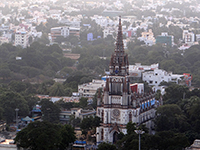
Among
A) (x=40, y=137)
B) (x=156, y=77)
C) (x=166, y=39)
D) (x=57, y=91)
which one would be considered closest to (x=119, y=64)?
(x=40, y=137)

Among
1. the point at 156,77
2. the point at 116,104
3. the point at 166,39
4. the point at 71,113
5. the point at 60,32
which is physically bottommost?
the point at 71,113

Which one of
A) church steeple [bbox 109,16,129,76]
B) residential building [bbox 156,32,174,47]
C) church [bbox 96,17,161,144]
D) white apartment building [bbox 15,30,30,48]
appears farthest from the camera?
residential building [bbox 156,32,174,47]

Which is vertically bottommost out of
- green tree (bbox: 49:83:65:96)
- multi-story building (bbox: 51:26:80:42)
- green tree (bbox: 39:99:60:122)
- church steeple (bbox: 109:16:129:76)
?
green tree (bbox: 49:83:65:96)

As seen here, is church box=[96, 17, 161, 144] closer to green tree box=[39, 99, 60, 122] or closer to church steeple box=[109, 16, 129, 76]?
church steeple box=[109, 16, 129, 76]

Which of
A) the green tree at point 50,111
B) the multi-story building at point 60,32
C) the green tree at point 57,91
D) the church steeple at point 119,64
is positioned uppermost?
the church steeple at point 119,64

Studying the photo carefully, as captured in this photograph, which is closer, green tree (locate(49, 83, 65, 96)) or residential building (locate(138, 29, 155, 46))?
green tree (locate(49, 83, 65, 96))

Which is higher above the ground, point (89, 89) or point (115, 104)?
point (115, 104)

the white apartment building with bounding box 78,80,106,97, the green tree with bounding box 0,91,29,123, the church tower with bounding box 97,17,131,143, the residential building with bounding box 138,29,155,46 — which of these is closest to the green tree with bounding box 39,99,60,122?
the green tree with bounding box 0,91,29,123

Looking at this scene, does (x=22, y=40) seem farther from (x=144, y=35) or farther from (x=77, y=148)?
(x=77, y=148)

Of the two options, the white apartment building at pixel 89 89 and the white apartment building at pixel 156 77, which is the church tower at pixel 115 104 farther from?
the white apartment building at pixel 156 77

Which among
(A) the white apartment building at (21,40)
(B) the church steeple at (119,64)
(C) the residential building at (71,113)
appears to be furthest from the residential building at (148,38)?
(B) the church steeple at (119,64)

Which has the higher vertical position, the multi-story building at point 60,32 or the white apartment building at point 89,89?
the multi-story building at point 60,32

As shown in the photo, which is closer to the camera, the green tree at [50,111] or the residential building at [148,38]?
the green tree at [50,111]

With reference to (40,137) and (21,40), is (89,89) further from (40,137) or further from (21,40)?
(21,40)
